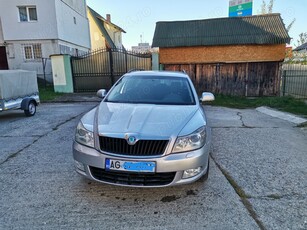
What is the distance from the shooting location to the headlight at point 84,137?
8.82 feet

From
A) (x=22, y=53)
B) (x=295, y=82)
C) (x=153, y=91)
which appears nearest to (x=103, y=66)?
(x=22, y=53)

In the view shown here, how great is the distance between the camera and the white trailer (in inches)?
262

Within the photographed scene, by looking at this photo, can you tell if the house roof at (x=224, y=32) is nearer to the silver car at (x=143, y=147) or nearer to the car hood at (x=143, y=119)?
the car hood at (x=143, y=119)

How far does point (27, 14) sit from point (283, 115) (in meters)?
18.0

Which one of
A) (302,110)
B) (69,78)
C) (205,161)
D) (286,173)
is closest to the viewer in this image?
(205,161)

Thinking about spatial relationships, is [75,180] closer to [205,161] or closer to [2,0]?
[205,161]

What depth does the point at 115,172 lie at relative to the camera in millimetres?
2537

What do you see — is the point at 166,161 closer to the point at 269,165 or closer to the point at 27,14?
the point at 269,165

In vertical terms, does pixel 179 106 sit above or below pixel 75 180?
above

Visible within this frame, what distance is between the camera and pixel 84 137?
2768mm

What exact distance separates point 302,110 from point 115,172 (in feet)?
27.9

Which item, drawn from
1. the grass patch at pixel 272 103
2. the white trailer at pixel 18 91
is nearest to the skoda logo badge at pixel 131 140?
the white trailer at pixel 18 91

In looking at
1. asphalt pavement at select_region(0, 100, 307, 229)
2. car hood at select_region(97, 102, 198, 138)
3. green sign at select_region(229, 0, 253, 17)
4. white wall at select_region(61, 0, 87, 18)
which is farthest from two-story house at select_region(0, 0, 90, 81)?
car hood at select_region(97, 102, 198, 138)

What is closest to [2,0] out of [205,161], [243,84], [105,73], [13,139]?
[105,73]
